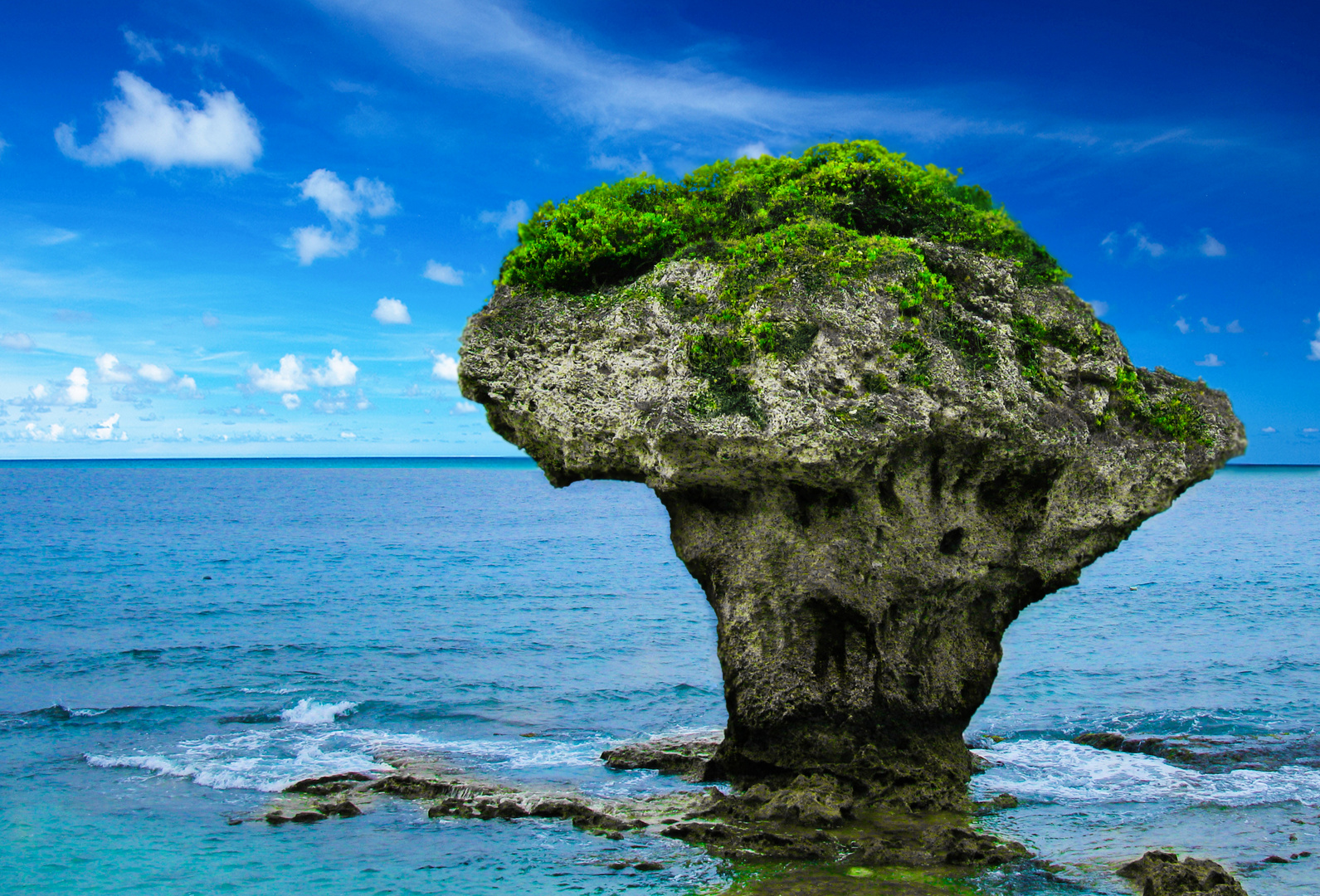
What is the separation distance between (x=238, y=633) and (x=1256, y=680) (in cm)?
2685

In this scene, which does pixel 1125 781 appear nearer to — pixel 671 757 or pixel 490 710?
pixel 671 757

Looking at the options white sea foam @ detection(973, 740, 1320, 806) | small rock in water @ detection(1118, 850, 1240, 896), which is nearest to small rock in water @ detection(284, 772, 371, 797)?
white sea foam @ detection(973, 740, 1320, 806)

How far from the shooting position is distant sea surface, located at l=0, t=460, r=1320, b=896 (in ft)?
36.2

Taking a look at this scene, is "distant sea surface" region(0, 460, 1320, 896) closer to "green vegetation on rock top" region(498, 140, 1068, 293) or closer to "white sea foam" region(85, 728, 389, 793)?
"white sea foam" region(85, 728, 389, 793)

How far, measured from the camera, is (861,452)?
10.1 metres

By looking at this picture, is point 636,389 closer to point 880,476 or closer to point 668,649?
point 880,476

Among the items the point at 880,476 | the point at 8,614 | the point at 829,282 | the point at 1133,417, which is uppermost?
the point at 829,282

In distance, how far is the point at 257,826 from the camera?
1213cm

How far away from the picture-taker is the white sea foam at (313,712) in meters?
18.1

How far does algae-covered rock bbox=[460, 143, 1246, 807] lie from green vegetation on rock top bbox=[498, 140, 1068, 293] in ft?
0.13

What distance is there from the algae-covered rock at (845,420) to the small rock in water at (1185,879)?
2664mm

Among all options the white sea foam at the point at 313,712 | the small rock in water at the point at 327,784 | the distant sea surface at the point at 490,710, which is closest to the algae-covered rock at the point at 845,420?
the distant sea surface at the point at 490,710

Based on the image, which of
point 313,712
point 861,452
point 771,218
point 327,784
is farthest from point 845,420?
point 313,712

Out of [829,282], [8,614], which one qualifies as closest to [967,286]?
[829,282]
